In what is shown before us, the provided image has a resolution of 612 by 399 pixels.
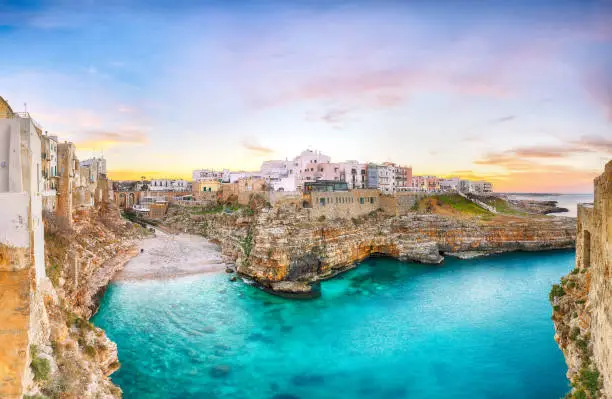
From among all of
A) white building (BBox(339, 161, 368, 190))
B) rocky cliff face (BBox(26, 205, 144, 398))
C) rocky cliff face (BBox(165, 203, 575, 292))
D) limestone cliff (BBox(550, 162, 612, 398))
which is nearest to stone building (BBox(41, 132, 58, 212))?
rocky cliff face (BBox(26, 205, 144, 398))

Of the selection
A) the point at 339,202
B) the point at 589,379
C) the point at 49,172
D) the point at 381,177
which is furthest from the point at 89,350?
the point at 381,177

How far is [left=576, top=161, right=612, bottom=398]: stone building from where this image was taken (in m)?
6.52

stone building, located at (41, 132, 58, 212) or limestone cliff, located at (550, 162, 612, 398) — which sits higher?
stone building, located at (41, 132, 58, 212)

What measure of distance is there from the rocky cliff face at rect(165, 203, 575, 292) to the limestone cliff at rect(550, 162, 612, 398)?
64.3ft

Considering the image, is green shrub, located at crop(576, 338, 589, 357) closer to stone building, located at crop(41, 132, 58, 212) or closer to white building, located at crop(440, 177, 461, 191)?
stone building, located at crop(41, 132, 58, 212)

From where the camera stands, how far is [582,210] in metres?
10.0

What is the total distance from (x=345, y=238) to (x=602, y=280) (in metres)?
27.6

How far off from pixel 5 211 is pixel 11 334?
2.88 metres

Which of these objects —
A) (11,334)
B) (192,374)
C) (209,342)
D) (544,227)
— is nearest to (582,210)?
(11,334)

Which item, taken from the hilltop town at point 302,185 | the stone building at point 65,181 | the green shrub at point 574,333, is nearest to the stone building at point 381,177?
the hilltop town at point 302,185

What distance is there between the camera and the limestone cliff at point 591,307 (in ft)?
22.1

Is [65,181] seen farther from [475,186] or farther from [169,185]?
[475,186]

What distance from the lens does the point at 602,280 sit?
280 inches

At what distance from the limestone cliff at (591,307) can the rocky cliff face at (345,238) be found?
1960 cm
